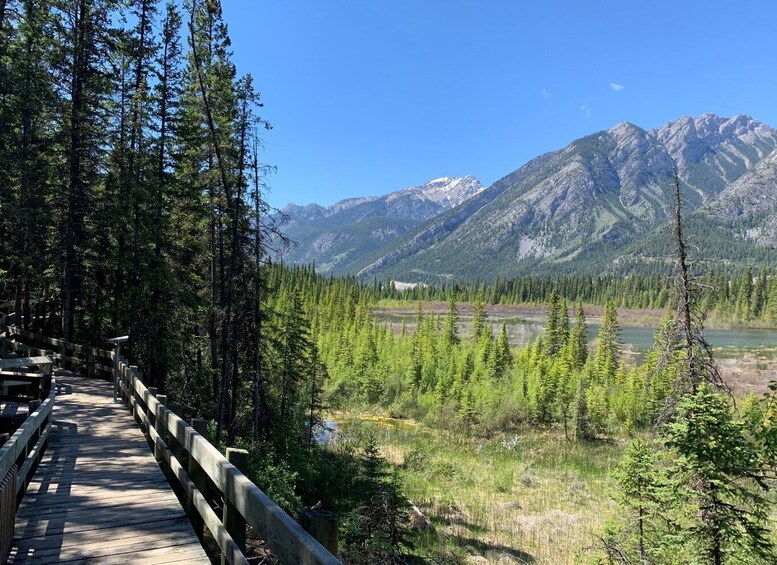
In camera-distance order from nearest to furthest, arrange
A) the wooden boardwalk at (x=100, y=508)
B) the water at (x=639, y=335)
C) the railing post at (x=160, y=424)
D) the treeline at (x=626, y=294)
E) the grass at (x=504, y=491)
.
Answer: the wooden boardwalk at (x=100, y=508)
the railing post at (x=160, y=424)
the grass at (x=504, y=491)
the water at (x=639, y=335)
the treeline at (x=626, y=294)

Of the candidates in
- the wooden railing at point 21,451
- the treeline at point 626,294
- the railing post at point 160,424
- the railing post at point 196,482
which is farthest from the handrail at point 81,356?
the treeline at point 626,294

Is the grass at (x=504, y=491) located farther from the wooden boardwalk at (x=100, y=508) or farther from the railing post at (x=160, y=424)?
the wooden boardwalk at (x=100, y=508)

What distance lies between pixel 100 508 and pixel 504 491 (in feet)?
74.9

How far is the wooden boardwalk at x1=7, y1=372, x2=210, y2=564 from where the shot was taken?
4.54 metres

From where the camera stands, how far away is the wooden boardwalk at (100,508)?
454 cm

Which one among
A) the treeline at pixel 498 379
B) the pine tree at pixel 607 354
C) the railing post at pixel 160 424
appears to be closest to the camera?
the railing post at pixel 160 424

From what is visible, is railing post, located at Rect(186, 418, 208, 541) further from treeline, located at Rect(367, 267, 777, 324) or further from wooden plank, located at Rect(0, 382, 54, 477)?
treeline, located at Rect(367, 267, 777, 324)

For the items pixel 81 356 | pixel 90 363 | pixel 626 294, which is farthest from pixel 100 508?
pixel 626 294

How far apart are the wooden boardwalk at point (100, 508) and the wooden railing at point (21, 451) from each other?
273 mm

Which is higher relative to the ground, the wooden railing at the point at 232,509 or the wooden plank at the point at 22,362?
the wooden plank at the point at 22,362

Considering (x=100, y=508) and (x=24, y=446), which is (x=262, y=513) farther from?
(x=24, y=446)

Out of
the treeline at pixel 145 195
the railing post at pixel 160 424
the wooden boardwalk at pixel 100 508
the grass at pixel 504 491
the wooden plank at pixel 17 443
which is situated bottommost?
the grass at pixel 504 491

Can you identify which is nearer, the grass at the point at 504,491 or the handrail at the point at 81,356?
the handrail at the point at 81,356

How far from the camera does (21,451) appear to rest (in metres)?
5.38
